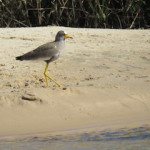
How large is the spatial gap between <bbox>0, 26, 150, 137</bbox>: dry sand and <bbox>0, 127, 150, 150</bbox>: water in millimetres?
322

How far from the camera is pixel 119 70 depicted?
30.3 feet

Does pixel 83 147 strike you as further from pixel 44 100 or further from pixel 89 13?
pixel 89 13

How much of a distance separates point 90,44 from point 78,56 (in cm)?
88

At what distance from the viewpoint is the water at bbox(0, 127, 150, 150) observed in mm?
5477

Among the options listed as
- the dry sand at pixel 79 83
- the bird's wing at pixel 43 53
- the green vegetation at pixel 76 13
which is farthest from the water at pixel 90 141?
the green vegetation at pixel 76 13

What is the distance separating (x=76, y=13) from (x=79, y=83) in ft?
21.0

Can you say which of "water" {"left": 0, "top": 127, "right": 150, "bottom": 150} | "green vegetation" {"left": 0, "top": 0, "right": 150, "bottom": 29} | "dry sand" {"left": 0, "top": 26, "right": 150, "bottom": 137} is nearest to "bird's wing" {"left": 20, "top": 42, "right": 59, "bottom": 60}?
"dry sand" {"left": 0, "top": 26, "right": 150, "bottom": 137}

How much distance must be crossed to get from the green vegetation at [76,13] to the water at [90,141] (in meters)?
7.96

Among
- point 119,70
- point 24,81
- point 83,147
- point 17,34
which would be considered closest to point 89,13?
point 17,34

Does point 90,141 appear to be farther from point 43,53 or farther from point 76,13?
point 76,13

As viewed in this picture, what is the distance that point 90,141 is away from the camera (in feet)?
18.8

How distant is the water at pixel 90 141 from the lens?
18.0 ft

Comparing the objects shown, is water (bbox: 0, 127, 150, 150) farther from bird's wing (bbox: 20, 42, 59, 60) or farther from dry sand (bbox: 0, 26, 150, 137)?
bird's wing (bbox: 20, 42, 59, 60)

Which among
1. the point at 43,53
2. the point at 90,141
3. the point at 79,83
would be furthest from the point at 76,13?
the point at 90,141
